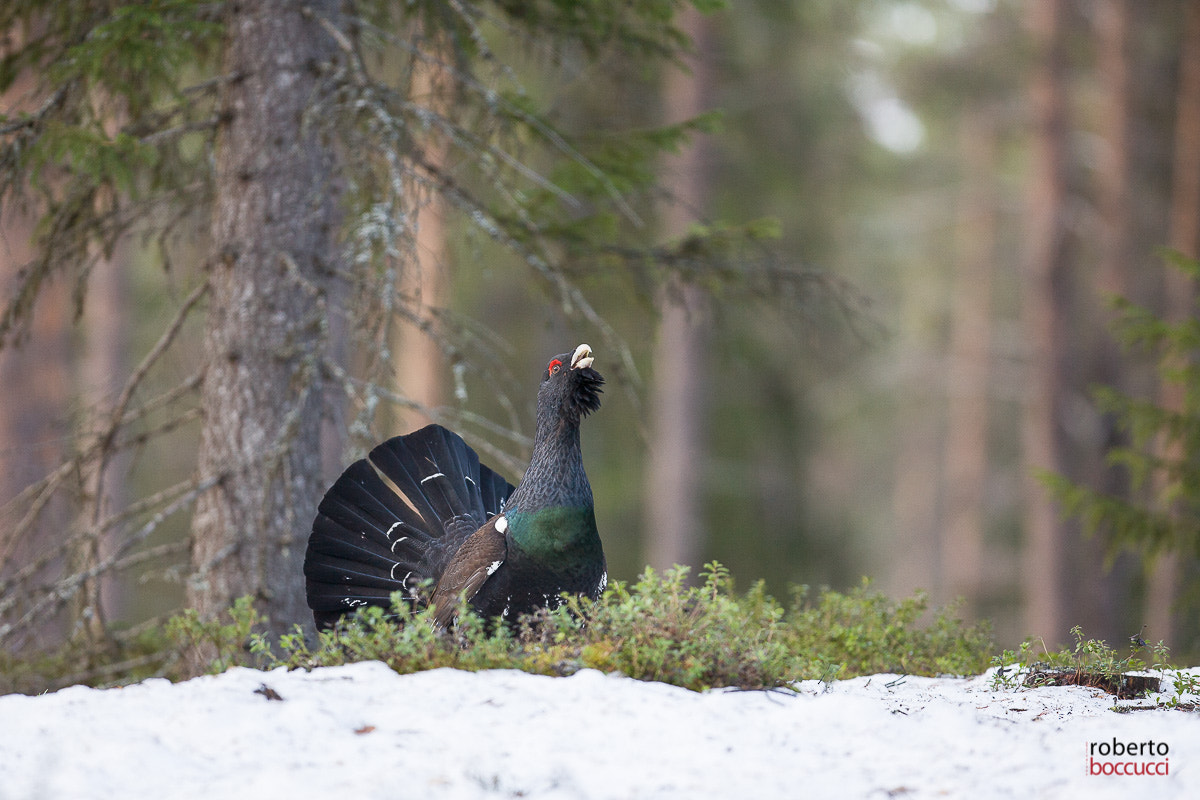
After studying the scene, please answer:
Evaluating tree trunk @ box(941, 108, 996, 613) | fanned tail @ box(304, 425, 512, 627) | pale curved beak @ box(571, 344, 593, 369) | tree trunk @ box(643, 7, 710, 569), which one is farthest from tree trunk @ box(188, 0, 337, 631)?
tree trunk @ box(941, 108, 996, 613)

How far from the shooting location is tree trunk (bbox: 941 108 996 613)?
24547mm

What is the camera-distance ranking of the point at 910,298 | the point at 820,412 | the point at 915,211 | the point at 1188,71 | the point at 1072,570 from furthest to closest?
the point at 910,298 → the point at 820,412 → the point at 915,211 → the point at 1188,71 → the point at 1072,570

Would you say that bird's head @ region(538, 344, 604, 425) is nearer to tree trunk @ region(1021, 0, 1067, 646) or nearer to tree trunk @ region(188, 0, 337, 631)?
tree trunk @ region(188, 0, 337, 631)

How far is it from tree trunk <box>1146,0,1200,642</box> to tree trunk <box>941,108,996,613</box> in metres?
8.22

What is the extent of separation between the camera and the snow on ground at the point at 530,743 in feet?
11.0

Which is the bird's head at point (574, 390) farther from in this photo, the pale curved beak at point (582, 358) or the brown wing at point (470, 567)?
the brown wing at point (470, 567)

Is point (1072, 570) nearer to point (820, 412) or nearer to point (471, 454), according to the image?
point (471, 454)

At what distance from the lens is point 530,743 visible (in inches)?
140

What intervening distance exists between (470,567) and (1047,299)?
34.6 feet

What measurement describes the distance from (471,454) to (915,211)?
60.1ft

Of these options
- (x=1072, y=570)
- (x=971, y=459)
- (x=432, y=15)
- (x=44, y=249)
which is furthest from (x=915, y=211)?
(x=44, y=249)

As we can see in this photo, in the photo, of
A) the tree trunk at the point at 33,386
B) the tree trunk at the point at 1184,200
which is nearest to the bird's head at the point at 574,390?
the tree trunk at the point at 33,386

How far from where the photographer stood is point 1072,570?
13.2 meters

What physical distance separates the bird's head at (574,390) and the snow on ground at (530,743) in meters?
1.52
